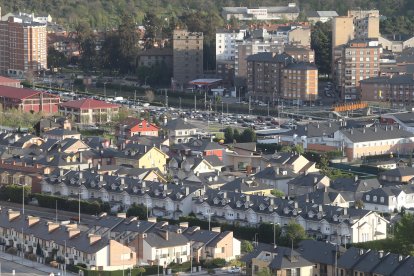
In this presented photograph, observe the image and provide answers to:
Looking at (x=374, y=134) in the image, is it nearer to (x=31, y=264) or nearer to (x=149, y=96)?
(x=149, y=96)

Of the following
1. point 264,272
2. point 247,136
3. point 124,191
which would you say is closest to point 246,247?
point 264,272

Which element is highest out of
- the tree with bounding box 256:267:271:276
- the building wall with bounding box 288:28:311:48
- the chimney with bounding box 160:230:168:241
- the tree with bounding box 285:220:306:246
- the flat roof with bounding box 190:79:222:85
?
the building wall with bounding box 288:28:311:48

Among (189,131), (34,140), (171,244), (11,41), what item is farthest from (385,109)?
(171,244)

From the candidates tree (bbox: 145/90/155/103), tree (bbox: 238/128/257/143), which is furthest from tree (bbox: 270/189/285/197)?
tree (bbox: 145/90/155/103)

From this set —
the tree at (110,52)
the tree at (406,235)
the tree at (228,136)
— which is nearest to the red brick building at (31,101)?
the tree at (228,136)

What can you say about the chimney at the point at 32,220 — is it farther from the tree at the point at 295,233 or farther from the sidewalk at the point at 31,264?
the tree at the point at 295,233

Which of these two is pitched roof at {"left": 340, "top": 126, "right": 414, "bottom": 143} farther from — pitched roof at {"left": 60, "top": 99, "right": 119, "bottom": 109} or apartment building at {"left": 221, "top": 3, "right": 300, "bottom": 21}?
apartment building at {"left": 221, "top": 3, "right": 300, "bottom": 21}

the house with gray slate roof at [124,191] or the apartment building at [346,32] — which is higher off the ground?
the apartment building at [346,32]
